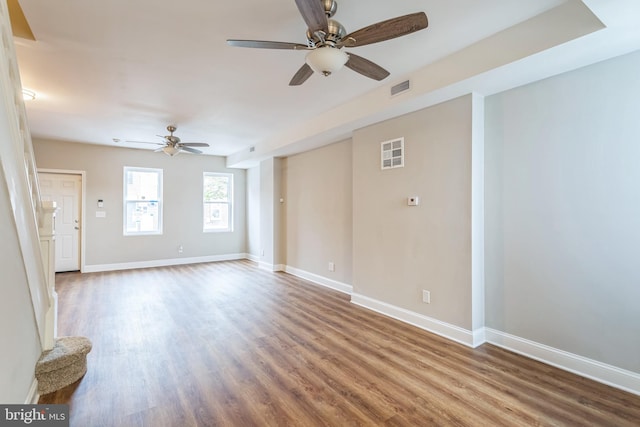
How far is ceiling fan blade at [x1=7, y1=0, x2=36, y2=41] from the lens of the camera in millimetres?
2191

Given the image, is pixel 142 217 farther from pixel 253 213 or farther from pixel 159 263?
pixel 253 213

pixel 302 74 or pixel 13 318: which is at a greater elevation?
pixel 302 74

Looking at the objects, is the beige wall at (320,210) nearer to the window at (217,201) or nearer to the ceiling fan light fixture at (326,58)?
the window at (217,201)

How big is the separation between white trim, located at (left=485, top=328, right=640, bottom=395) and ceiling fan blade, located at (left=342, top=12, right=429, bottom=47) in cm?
284

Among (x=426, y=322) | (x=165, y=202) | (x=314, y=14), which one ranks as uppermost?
(x=314, y=14)

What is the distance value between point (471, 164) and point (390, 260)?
1501mm

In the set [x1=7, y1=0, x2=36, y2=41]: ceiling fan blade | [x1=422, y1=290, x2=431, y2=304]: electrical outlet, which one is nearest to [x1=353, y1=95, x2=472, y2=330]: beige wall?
[x1=422, y1=290, x2=431, y2=304]: electrical outlet

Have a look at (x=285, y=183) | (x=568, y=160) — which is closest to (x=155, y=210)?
(x=285, y=183)

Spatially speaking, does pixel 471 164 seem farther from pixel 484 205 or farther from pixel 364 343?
pixel 364 343

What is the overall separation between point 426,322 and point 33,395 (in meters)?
3.43

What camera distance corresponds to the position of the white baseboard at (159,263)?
650cm

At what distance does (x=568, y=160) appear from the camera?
8.27ft

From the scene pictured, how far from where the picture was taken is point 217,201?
8047 millimetres

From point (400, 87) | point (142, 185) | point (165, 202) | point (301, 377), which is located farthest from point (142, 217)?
point (400, 87)
